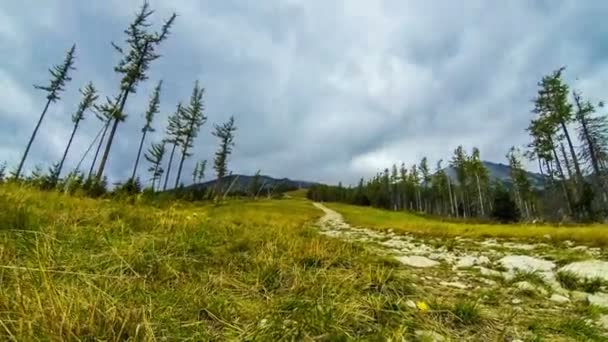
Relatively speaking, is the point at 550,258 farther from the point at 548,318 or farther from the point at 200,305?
the point at 200,305

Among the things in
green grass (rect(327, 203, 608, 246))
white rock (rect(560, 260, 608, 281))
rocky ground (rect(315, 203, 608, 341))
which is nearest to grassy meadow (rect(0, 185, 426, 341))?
rocky ground (rect(315, 203, 608, 341))

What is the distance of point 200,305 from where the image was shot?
2.01 metres

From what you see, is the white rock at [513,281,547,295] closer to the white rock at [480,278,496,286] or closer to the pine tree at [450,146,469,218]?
the white rock at [480,278,496,286]

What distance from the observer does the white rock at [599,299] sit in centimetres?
282

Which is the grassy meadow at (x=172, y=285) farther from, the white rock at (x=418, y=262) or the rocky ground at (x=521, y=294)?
the white rock at (x=418, y=262)

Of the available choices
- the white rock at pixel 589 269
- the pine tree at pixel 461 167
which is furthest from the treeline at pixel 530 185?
the white rock at pixel 589 269

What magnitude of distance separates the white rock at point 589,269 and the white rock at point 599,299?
55 cm

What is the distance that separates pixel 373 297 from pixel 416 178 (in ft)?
291

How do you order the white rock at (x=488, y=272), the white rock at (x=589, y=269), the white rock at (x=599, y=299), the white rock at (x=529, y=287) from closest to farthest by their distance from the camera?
the white rock at (x=599, y=299), the white rock at (x=529, y=287), the white rock at (x=589, y=269), the white rock at (x=488, y=272)

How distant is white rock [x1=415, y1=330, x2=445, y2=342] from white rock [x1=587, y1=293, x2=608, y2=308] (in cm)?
186

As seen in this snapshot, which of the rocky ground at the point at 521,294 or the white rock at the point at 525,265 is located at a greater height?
the white rock at the point at 525,265

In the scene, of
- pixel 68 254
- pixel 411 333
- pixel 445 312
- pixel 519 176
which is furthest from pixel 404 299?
pixel 519 176

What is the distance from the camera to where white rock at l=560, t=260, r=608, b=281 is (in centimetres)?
381

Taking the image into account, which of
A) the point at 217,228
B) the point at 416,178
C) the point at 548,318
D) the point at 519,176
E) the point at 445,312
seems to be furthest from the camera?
the point at 416,178
